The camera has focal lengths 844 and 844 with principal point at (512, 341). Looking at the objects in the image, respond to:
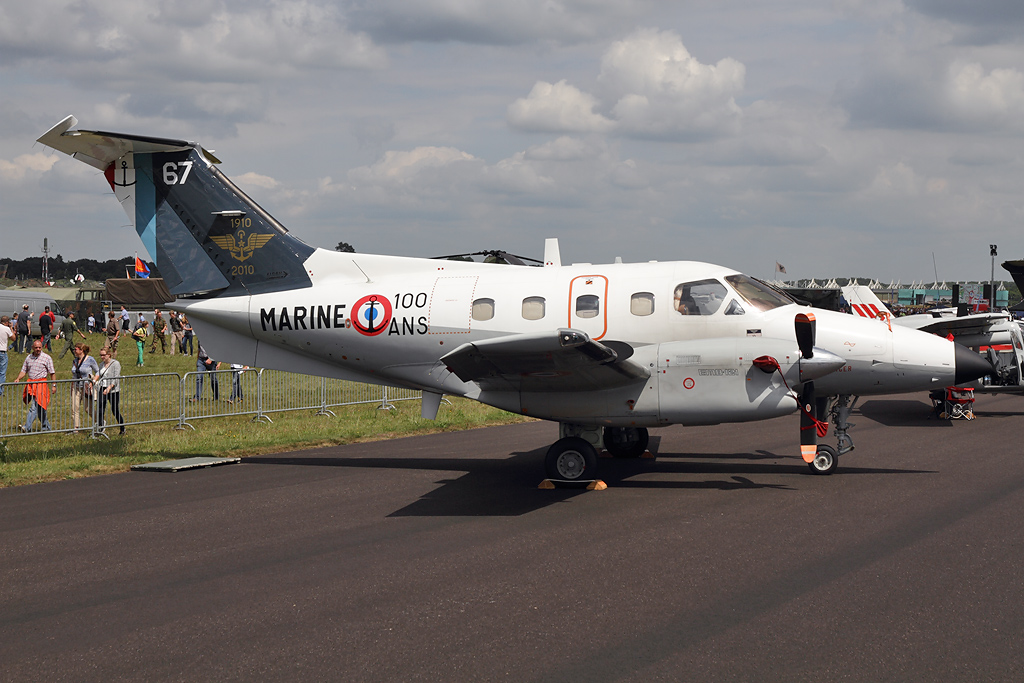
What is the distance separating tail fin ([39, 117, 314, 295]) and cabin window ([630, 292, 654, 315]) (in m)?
5.46

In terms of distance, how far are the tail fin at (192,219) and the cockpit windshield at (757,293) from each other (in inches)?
270

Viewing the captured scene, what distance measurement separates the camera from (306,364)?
544 inches

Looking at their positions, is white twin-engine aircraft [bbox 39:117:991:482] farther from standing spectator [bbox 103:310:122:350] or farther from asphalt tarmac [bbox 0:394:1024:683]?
standing spectator [bbox 103:310:122:350]

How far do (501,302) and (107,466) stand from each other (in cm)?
705

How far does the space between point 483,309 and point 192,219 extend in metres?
5.70

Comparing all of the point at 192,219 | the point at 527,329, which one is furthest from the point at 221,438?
the point at 527,329

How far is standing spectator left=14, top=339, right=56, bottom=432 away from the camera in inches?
642

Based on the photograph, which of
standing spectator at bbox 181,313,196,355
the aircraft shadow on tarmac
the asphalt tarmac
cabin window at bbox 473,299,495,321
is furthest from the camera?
standing spectator at bbox 181,313,196,355

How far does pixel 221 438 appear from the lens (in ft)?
54.2

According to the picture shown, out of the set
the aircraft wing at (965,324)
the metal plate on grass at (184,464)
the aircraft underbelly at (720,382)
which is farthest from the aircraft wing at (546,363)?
the aircraft wing at (965,324)

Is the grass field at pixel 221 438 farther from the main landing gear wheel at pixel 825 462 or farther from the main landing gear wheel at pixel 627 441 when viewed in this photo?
the main landing gear wheel at pixel 825 462

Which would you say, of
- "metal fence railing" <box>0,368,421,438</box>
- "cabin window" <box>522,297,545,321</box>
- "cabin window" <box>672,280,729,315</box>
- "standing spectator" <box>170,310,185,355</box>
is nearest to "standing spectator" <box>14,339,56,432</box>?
"metal fence railing" <box>0,368,421,438</box>

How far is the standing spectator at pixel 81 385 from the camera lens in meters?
16.8

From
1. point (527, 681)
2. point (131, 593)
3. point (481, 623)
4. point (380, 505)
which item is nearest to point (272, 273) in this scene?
point (380, 505)
